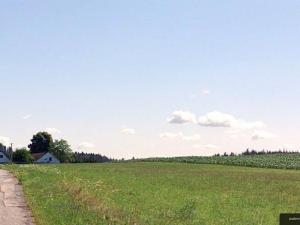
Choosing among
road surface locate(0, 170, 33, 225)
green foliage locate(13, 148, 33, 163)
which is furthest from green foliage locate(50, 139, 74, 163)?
road surface locate(0, 170, 33, 225)

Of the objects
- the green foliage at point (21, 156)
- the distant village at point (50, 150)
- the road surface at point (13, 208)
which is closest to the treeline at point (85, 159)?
the distant village at point (50, 150)

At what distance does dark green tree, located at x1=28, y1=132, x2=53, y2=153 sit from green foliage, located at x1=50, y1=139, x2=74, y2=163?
151 centimetres

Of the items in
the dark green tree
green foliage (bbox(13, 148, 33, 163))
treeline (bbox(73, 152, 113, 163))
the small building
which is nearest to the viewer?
green foliage (bbox(13, 148, 33, 163))

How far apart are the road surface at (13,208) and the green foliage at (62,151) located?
127m

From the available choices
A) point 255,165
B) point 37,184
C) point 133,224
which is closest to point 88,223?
point 133,224

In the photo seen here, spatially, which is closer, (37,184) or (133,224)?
(133,224)

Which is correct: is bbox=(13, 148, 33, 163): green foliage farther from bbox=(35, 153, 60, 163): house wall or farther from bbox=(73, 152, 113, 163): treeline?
bbox=(73, 152, 113, 163): treeline

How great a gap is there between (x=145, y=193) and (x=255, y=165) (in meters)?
56.6

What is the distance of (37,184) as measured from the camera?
25.3 meters

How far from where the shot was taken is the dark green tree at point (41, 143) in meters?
151

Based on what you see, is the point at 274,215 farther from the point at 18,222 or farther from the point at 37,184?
the point at 37,184

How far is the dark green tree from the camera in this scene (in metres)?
151

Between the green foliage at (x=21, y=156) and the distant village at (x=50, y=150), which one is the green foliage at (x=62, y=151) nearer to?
the distant village at (x=50, y=150)

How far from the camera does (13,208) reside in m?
17.2
